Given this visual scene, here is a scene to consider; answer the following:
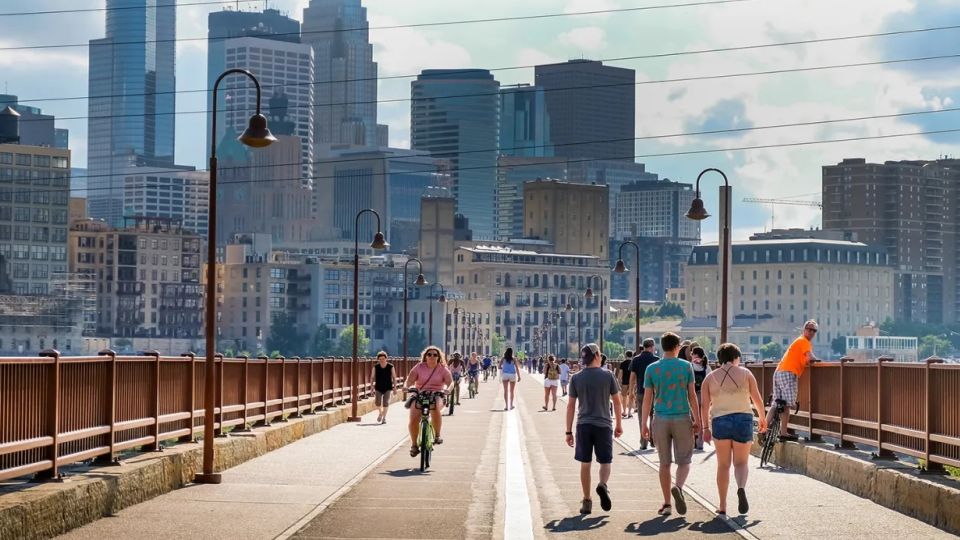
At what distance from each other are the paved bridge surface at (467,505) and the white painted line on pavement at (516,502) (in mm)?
20

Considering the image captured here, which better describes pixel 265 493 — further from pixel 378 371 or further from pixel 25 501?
pixel 378 371

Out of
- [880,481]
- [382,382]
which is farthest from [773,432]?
[382,382]

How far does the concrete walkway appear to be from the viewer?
17328mm

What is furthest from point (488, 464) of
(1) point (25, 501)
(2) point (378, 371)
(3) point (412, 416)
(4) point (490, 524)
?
(2) point (378, 371)

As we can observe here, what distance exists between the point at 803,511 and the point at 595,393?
2.81m

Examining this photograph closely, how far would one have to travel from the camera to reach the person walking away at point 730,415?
18828mm

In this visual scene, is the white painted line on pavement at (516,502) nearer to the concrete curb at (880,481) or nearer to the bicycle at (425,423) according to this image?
the bicycle at (425,423)

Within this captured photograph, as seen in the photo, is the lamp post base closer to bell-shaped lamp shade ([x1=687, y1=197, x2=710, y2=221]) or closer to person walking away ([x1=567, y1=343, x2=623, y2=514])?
person walking away ([x1=567, y1=343, x2=623, y2=514])

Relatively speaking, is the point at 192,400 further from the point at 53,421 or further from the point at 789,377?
the point at 789,377

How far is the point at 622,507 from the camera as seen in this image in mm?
20031

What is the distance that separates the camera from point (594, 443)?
749 inches

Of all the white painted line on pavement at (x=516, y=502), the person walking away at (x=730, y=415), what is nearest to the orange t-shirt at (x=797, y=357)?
the white painted line on pavement at (x=516, y=502)

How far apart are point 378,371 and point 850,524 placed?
85.1 feet

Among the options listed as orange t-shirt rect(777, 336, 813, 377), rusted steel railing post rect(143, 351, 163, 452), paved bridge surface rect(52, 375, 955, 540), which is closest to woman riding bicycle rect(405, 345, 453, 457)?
paved bridge surface rect(52, 375, 955, 540)
